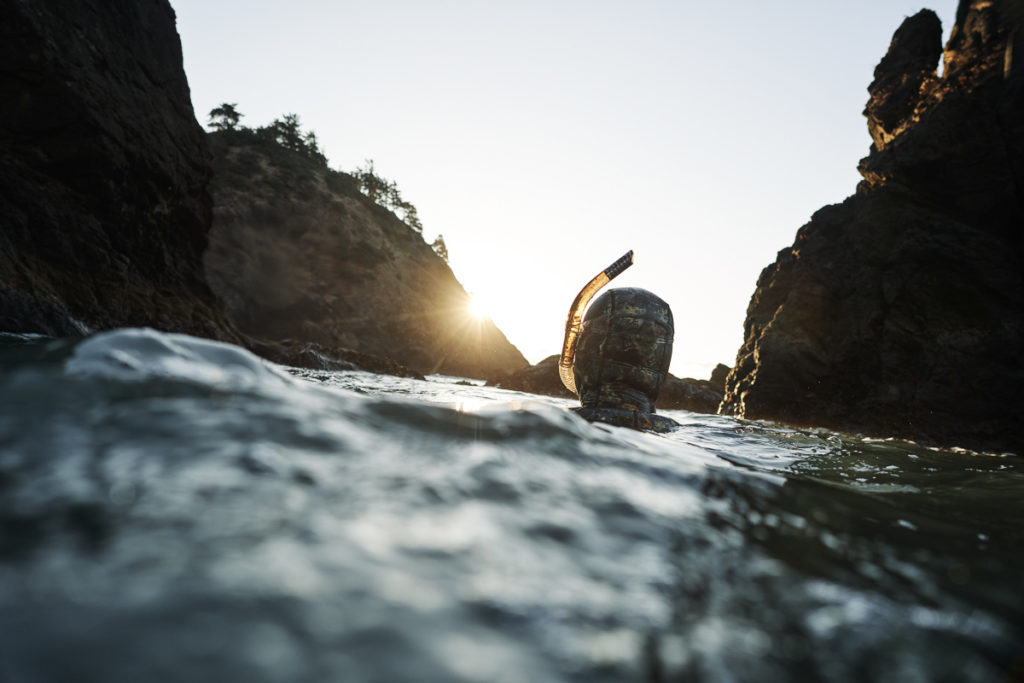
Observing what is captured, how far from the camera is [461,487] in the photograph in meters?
1.50

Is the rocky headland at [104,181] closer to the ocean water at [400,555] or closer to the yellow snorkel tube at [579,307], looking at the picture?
the ocean water at [400,555]

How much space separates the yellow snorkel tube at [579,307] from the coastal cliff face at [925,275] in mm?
7329

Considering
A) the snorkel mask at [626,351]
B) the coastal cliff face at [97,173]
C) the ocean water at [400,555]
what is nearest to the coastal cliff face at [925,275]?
the snorkel mask at [626,351]

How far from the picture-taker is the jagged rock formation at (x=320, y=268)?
32625mm

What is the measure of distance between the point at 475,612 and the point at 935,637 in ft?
3.50

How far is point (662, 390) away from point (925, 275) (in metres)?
8.56

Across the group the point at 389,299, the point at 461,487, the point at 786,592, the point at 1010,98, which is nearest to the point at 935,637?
the point at 786,592

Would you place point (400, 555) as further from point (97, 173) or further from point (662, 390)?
point (662, 390)

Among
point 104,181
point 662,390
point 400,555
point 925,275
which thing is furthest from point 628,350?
point 662,390

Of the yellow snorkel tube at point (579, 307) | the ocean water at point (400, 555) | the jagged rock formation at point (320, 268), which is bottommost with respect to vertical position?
the ocean water at point (400, 555)

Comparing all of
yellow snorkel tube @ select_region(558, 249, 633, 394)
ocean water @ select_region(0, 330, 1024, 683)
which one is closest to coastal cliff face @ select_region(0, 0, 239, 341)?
ocean water @ select_region(0, 330, 1024, 683)

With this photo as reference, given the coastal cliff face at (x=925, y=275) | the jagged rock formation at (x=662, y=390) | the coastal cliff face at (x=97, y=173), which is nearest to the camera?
the coastal cliff face at (x=97, y=173)

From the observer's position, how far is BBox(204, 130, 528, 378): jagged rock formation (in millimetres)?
32625

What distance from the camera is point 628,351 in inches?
246
